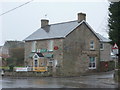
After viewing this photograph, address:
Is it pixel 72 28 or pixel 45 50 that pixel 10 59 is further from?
pixel 72 28

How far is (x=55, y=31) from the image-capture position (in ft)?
131

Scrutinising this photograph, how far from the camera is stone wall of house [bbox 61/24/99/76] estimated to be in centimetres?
3659

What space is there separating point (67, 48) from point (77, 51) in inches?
74.4

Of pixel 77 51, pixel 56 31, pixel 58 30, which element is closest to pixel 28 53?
pixel 56 31

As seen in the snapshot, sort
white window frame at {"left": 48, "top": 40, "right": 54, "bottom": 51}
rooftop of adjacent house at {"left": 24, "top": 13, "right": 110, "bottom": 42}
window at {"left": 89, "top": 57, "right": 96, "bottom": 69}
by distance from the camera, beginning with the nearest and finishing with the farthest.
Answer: rooftop of adjacent house at {"left": 24, "top": 13, "right": 110, "bottom": 42}, white window frame at {"left": 48, "top": 40, "right": 54, "bottom": 51}, window at {"left": 89, "top": 57, "right": 96, "bottom": 69}

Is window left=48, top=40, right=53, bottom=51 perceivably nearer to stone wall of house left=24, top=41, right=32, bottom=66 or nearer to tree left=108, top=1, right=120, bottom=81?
stone wall of house left=24, top=41, right=32, bottom=66

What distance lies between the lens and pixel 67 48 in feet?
121

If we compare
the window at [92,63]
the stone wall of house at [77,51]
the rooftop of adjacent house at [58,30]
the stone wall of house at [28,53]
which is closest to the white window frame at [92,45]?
the stone wall of house at [77,51]

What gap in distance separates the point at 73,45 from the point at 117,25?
12.8m

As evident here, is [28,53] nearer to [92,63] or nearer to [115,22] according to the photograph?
[92,63]

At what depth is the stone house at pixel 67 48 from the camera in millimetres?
36531

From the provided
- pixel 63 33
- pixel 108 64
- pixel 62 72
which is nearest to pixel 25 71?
pixel 62 72

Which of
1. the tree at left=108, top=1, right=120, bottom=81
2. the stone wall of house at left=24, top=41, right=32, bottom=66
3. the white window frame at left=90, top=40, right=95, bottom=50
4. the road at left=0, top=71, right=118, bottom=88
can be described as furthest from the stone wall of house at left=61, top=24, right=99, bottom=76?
the tree at left=108, top=1, right=120, bottom=81

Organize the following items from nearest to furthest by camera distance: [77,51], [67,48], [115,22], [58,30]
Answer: [115,22]
[67,48]
[77,51]
[58,30]
